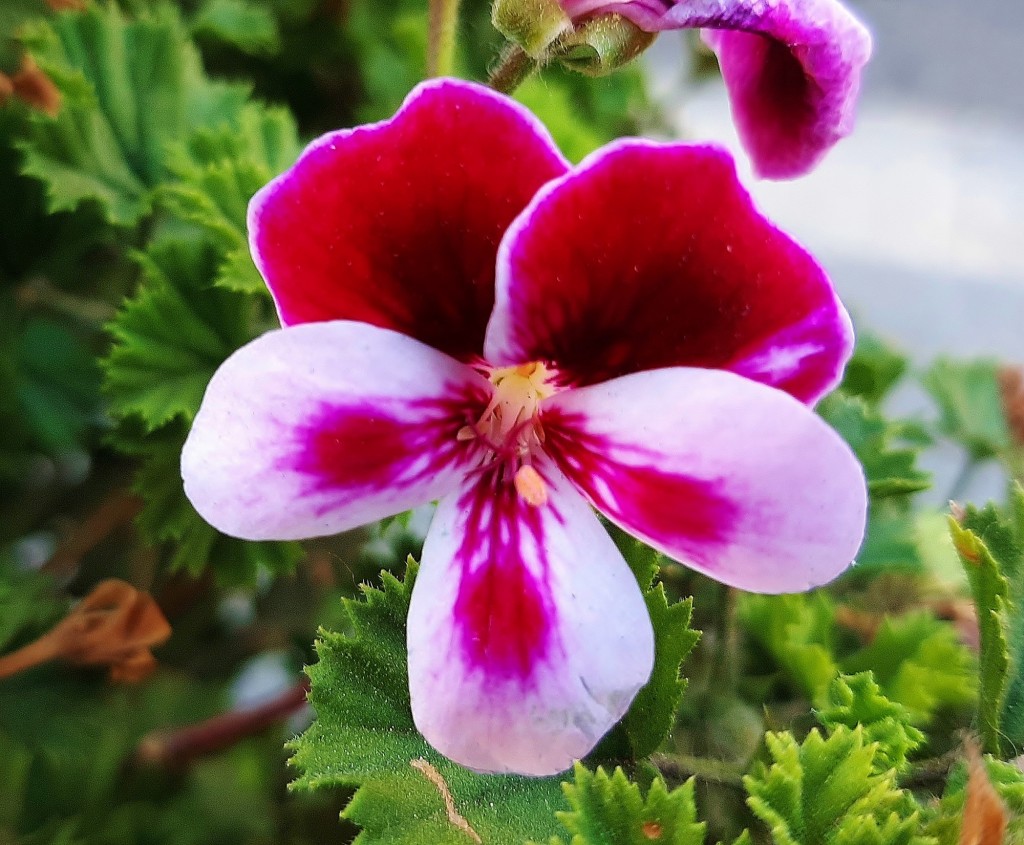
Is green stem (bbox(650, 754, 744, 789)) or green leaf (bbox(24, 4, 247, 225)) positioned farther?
green leaf (bbox(24, 4, 247, 225))

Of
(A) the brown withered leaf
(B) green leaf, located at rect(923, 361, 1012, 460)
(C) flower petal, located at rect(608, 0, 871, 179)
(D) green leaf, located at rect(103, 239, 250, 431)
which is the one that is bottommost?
(B) green leaf, located at rect(923, 361, 1012, 460)

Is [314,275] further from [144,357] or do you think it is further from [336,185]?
[144,357]

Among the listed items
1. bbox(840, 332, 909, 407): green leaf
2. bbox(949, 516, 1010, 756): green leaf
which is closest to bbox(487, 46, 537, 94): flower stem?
bbox(949, 516, 1010, 756): green leaf

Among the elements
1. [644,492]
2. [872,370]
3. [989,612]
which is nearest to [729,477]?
[644,492]

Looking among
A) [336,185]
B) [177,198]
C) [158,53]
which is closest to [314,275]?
[336,185]

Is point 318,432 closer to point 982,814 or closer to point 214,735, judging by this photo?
point 982,814

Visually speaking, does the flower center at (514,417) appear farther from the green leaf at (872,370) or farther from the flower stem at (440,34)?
the green leaf at (872,370)

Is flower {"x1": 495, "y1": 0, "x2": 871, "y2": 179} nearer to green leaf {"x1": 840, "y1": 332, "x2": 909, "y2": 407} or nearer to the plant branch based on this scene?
green leaf {"x1": 840, "y1": 332, "x2": 909, "y2": 407}
